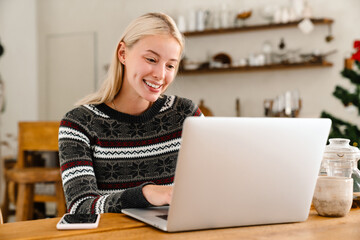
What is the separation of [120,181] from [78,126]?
0.23m

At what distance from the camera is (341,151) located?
1.20m

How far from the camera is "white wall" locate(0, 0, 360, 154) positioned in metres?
4.74

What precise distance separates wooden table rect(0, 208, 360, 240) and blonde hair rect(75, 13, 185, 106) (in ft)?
2.23

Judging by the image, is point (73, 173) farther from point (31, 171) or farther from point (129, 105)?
point (31, 171)

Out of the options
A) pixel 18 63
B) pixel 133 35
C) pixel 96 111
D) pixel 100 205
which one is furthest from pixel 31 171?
pixel 18 63

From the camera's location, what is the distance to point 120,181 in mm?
1544

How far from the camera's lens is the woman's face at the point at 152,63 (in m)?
1.50

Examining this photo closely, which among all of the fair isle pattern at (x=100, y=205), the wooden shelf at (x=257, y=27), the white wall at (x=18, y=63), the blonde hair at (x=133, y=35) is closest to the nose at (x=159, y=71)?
the blonde hair at (x=133, y=35)

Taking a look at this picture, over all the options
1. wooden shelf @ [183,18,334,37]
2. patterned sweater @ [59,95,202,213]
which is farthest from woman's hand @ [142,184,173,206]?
wooden shelf @ [183,18,334,37]

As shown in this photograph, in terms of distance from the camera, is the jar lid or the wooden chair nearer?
the jar lid

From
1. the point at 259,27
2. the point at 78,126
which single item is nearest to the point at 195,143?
the point at 78,126

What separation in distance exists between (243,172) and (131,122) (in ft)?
2.46

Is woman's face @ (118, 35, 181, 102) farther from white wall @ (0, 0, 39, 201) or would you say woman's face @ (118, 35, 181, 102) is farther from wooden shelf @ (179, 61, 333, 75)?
white wall @ (0, 0, 39, 201)

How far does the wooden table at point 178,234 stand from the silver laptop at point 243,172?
0.02 metres
